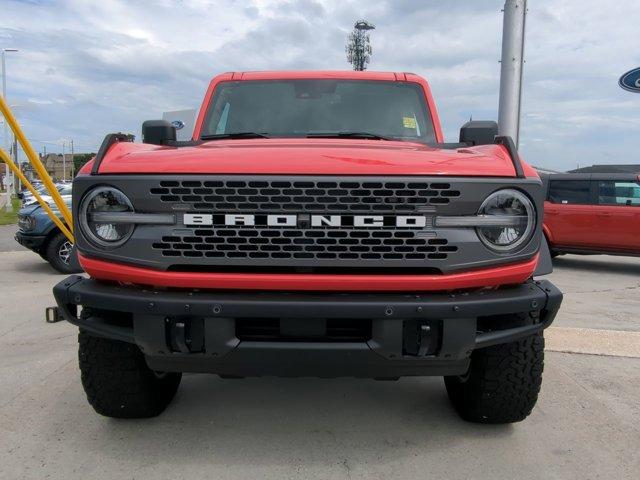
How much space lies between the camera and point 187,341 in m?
2.31

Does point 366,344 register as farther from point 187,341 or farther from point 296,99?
point 296,99

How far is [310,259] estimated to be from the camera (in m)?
2.29

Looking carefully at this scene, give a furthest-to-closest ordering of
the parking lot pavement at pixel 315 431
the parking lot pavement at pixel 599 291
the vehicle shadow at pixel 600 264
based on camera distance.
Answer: the vehicle shadow at pixel 600 264, the parking lot pavement at pixel 599 291, the parking lot pavement at pixel 315 431

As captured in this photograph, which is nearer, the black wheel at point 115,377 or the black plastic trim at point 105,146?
the black plastic trim at point 105,146

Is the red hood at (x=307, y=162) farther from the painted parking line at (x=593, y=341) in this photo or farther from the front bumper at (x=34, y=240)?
the front bumper at (x=34, y=240)

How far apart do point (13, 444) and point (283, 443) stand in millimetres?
1361

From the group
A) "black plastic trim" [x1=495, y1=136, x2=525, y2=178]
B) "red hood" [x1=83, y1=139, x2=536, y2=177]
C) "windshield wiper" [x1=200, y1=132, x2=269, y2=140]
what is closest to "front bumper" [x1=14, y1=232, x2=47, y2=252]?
"windshield wiper" [x1=200, y1=132, x2=269, y2=140]

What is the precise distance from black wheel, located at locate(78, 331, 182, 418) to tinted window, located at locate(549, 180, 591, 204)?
8.90 meters

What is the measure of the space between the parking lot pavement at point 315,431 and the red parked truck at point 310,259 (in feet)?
1.88

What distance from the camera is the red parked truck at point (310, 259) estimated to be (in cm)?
227

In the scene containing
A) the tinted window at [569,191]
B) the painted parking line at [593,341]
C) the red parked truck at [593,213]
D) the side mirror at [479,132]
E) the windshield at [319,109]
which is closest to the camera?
the side mirror at [479,132]

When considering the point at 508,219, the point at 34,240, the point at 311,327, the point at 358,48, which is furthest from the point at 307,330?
the point at 358,48

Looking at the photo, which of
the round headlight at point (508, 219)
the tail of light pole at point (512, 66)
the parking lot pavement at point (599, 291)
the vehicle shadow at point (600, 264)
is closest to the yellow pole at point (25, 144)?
the round headlight at point (508, 219)

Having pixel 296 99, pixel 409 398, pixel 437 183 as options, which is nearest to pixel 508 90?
pixel 296 99
